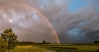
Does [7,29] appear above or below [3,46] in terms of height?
above

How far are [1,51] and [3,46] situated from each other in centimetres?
206

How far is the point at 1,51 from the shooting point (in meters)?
59.5

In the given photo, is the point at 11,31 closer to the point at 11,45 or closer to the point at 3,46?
the point at 11,45

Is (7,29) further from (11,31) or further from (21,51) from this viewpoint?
(21,51)

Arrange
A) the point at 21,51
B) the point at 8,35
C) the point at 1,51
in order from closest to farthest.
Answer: the point at 1,51 < the point at 21,51 < the point at 8,35

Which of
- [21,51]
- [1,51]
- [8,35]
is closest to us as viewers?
[1,51]

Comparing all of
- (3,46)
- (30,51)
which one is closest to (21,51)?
(30,51)

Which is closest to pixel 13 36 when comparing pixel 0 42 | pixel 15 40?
pixel 15 40

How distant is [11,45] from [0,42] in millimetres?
16699

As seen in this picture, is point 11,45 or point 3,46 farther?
point 11,45

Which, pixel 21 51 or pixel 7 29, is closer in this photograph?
pixel 21 51

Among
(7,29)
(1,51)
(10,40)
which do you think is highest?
(7,29)

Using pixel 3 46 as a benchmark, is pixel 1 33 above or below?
above

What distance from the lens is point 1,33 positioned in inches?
3046
